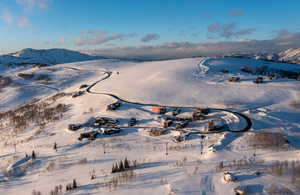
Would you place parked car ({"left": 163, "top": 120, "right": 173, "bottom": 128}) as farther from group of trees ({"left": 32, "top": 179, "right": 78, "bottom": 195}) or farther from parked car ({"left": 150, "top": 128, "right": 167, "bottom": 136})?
group of trees ({"left": 32, "top": 179, "right": 78, "bottom": 195})

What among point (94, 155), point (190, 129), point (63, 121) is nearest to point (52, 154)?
point (94, 155)

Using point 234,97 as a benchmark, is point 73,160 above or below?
below

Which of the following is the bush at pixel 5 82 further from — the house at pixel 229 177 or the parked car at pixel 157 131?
the house at pixel 229 177

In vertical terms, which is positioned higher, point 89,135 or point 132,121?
point 132,121

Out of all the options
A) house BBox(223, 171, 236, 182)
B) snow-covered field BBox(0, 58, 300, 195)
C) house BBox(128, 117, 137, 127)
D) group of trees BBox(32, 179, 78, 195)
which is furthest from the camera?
house BBox(128, 117, 137, 127)

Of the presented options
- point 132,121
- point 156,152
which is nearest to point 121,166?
point 156,152

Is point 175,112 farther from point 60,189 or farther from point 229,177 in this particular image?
point 60,189

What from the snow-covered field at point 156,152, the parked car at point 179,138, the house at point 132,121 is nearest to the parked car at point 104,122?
the snow-covered field at point 156,152

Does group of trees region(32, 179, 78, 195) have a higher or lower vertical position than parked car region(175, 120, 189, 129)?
lower

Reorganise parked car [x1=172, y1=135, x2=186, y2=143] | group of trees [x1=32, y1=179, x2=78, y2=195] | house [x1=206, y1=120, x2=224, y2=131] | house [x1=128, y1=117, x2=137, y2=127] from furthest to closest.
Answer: house [x1=128, y1=117, x2=137, y2=127], house [x1=206, y1=120, x2=224, y2=131], parked car [x1=172, y1=135, x2=186, y2=143], group of trees [x1=32, y1=179, x2=78, y2=195]

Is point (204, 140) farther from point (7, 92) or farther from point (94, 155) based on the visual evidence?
point (7, 92)

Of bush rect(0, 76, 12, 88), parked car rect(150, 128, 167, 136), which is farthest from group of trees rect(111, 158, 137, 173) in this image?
bush rect(0, 76, 12, 88)
